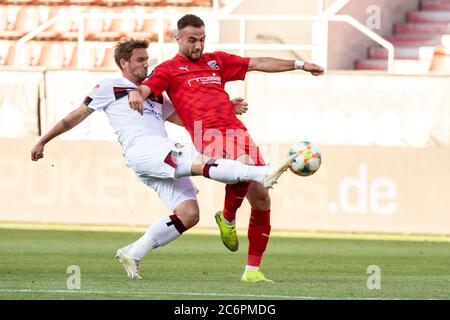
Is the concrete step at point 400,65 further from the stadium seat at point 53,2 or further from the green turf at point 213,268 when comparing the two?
the green turf at point 213,268

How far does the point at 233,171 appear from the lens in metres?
10.2

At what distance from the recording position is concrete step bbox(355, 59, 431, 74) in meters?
22.5

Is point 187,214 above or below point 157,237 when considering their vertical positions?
above

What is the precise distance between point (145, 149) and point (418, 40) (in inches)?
547

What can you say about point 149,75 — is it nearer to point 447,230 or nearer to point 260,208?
point 260,208

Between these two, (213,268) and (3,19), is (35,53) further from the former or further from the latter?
(213,268)

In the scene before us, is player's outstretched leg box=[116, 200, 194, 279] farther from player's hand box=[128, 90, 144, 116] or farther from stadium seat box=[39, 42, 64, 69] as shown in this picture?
stadium seat box=[39, 42, 64, 69]

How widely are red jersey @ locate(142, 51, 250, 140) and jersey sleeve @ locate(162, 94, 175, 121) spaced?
0.92 ft

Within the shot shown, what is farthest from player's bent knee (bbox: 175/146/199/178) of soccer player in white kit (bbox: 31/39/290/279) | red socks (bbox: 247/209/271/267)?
red socks (bbox: 247/209/271/267)

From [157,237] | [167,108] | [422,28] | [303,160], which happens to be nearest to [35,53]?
[422,28]

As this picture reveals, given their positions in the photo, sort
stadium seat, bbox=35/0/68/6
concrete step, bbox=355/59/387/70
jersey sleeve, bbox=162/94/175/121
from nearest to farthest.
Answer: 1. jersey sleeve, bbox=162/94/175/121
2. concrete step, bbox=355/59/387/70
3. stadium seat, bbox=35/0/68/6

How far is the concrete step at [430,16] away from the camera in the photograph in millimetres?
24281

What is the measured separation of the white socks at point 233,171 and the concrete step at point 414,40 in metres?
13.7
